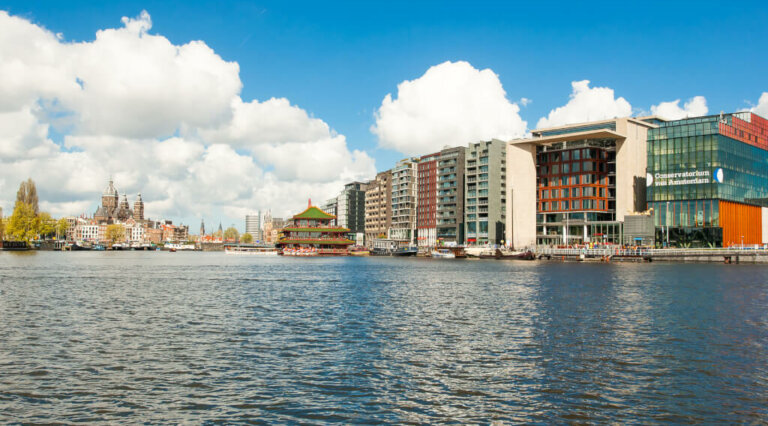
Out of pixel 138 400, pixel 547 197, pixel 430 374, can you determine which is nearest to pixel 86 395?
pixel 138 400

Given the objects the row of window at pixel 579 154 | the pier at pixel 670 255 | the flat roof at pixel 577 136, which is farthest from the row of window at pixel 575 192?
the pier at pixel 670 255

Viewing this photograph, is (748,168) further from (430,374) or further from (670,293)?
(430,374)

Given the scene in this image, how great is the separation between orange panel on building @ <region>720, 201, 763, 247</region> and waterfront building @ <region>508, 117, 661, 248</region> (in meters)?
24.7

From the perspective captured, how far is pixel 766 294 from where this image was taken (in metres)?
58.8

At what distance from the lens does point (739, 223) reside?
561 feet

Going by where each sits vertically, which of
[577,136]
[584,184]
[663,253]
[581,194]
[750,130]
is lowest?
[663,253]

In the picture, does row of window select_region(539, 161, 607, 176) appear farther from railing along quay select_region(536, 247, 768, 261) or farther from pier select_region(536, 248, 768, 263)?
pier select_region(536, 248, 768, 263)

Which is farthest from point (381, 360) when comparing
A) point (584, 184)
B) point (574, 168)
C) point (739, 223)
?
point (739, 223)

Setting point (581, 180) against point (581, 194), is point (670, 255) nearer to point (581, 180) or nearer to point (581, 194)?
point (581, 194)

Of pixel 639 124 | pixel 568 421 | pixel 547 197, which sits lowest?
pixel 568 421

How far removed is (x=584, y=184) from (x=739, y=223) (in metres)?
44.1

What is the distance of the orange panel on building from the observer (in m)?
165

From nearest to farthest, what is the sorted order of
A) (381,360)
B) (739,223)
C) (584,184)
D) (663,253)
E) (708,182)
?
(381,360), (663,253), (708,182), (739,223), (584,184)

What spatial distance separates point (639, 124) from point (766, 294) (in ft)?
460
